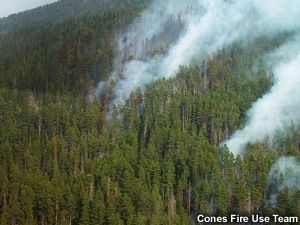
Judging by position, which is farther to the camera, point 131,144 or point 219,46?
point 219,46

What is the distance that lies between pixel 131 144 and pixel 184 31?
7897 cm

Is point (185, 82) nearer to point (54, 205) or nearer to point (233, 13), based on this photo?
point (54, 205)

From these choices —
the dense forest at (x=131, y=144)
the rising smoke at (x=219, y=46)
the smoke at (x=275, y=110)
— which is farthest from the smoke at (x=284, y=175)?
the smoke at (x=275, y=110)

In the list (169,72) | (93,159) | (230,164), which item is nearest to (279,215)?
(230,164)

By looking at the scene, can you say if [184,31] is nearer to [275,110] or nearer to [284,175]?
[275,110]

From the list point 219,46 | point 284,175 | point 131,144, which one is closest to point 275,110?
point 284,175

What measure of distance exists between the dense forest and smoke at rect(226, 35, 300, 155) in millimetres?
2691

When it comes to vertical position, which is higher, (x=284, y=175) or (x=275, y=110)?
(x=275, y=110)

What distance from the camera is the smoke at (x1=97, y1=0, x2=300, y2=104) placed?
128m

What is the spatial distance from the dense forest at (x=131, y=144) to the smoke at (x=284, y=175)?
1.33m

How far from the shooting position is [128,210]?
224 feet

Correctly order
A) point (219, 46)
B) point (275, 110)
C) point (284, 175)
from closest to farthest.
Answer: point (284, 175) < point (275, 110) < point (219, 46)

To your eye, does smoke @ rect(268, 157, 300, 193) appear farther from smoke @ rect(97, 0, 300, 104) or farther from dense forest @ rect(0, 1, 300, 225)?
smoke @ rect(97, 0, 300, 104)

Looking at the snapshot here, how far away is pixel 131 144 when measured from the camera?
90.7m
